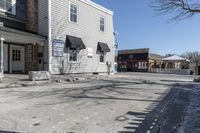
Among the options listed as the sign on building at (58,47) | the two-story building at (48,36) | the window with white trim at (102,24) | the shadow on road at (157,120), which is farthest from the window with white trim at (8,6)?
the shadow on road at (157,120)

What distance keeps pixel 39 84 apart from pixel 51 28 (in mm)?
5275

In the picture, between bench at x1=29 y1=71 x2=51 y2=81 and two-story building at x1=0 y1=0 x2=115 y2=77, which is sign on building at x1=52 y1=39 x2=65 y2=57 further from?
bench at x1=29 y1=71 x2=51 y2=81

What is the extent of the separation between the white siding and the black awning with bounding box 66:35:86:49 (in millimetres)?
352

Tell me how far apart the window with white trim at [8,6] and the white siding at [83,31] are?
2730mm

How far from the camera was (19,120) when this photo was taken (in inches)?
209

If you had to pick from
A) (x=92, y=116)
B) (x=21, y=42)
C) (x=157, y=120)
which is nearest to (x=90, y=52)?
(x=21, y=42)

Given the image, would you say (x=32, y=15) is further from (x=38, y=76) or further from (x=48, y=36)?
(x=38, y=76)

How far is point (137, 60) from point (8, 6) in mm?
37051

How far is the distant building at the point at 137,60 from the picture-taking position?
48375mm

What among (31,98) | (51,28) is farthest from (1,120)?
(51,28)

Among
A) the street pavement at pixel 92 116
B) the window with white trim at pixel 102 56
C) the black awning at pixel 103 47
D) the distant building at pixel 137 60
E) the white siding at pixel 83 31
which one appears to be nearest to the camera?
the street pavement at pixel 92 116

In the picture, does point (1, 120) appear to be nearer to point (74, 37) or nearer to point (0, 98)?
point (0, 98)

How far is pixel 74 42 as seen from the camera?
58.2 ft

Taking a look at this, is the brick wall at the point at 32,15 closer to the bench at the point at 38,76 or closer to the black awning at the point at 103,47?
the bench at the point at 38,76
